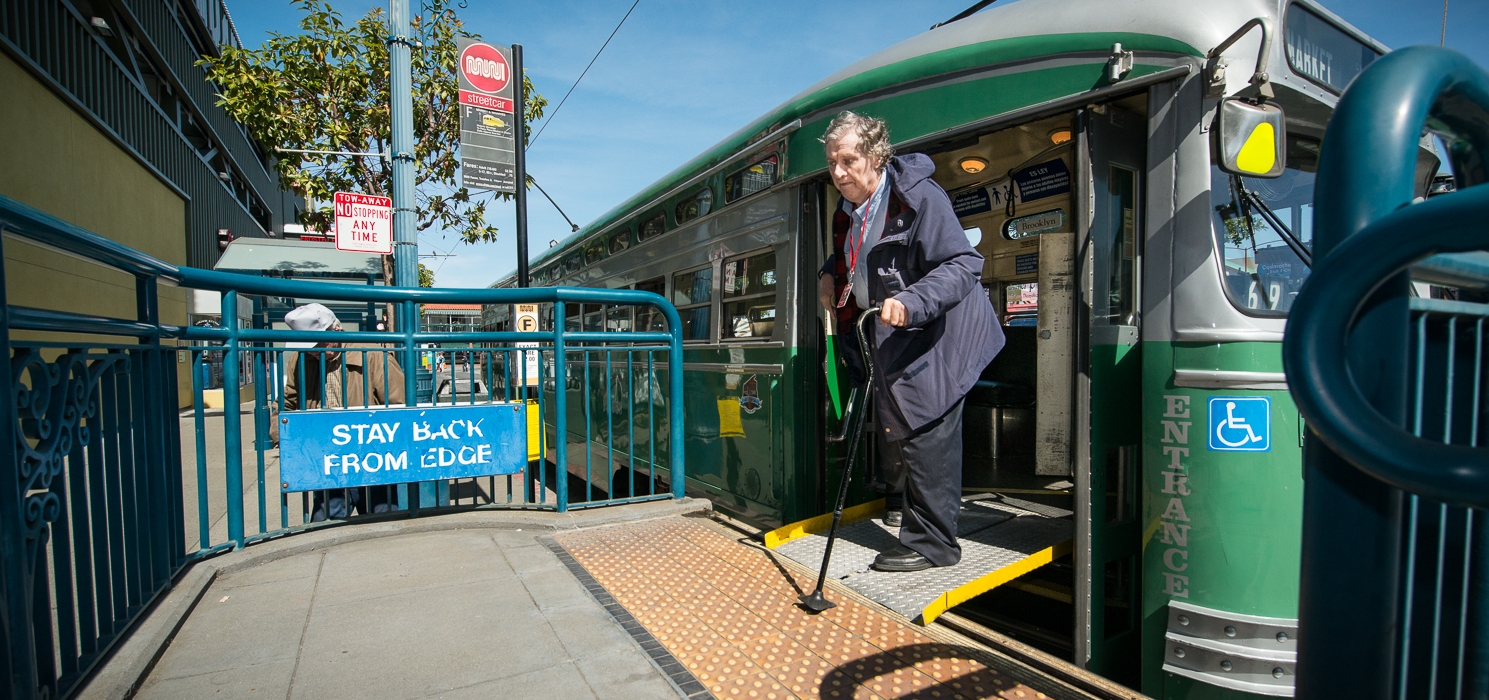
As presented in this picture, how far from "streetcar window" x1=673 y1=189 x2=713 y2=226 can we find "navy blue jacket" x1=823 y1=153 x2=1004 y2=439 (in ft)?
7.01

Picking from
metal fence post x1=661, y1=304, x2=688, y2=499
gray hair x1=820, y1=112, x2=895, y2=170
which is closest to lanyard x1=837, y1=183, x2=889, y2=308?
gray hair x1=820, y1=112, x2=895, y2=170

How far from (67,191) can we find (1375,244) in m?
15.9

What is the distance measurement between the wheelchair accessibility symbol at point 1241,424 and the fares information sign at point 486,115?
6642 millimetres

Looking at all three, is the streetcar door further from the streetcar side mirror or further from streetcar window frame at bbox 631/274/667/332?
Answer: streetcar window frame at bbox 631/274/667/332

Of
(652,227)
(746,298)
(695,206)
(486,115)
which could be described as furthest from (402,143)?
(746,298)

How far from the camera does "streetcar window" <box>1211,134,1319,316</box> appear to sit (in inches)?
105

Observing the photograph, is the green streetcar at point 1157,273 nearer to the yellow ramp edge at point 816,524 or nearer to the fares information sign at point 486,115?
the yellow ramp edge at point 816,524

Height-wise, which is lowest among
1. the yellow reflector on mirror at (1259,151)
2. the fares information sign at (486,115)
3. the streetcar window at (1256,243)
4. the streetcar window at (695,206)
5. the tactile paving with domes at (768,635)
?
the tactile paving with domes at (768,635)

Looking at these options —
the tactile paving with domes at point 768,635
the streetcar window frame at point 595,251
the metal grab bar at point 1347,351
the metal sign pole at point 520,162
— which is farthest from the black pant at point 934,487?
the metal sign pole at point 520,162

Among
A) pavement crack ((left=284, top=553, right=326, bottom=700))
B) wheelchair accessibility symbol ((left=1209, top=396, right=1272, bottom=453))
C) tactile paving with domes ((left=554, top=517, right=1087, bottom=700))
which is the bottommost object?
tactile paving with domes ((left=554, top=517, right=1087, bottom=700))

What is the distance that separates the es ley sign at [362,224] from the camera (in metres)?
7.54

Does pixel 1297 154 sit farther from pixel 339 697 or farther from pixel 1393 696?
pixel 339 697

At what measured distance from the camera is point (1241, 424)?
8.20 feet

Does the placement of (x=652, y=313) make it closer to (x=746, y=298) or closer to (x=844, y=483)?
(x=746, y=298)
